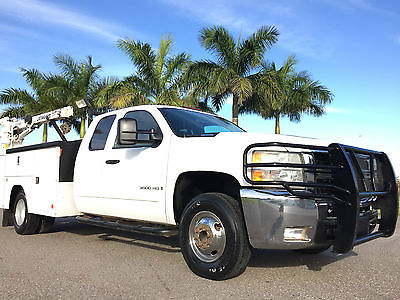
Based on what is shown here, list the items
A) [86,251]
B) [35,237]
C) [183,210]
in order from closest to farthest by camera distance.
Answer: [183,210] → [86,251] → [35,237]

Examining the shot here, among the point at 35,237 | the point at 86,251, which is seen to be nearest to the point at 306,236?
the point at 86,251

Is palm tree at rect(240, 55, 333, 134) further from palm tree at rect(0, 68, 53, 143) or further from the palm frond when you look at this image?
palm tree at rect(0, 68, 53, 143)

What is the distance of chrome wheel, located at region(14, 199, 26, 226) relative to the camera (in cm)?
733

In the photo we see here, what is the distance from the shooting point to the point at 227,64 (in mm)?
21578

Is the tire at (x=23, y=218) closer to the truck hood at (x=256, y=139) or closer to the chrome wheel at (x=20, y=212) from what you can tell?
the chrome wheel at (x=20, y=212)

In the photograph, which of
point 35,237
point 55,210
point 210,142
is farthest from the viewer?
point 35,237

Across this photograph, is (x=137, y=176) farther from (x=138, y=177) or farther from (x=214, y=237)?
(x=214, y=237)

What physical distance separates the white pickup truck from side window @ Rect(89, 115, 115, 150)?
0.02 metres

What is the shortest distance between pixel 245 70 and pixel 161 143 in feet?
57.5

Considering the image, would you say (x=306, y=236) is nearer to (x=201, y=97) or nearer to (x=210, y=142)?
(x=210, y=142)

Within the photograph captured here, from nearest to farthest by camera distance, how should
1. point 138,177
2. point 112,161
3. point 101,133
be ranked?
point 138,177, point 112,161, point 101,133

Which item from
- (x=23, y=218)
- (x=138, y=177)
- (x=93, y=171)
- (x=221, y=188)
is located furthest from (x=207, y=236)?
(x=23, y=218)

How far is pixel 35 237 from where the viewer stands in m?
6.89

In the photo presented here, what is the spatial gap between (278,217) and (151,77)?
18536mm
